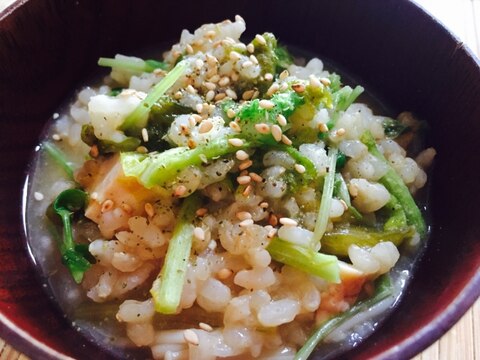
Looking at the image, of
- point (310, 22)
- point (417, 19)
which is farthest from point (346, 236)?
point (310, 22)

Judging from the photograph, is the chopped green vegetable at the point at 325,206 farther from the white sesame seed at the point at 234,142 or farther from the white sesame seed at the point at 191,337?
the white sesame seed at the point at 191,337

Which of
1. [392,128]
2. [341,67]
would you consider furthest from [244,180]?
[341,67]

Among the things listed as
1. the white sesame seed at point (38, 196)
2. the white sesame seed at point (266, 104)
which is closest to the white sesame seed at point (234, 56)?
the white sesame seed at point (266, 104)

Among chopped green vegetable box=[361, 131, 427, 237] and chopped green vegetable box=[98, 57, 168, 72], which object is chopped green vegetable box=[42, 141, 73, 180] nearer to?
chopped green vegetable box=[98, 57, 168, 72]

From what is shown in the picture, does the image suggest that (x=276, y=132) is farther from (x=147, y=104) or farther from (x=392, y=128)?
(x=392, y=128)

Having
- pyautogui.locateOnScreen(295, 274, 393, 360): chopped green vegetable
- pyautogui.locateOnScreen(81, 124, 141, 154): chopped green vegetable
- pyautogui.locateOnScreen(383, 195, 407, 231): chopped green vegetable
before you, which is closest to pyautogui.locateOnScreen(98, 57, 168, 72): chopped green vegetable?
pyautogui.locateOnScreen(81, 124, 141, 154): chopped green vegetable
